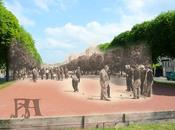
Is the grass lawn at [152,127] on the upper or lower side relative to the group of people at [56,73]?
lower

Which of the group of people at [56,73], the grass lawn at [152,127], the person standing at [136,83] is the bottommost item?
the grass lawn at [152,127]

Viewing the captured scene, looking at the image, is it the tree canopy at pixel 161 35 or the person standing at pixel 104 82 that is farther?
the tree canopy at pixel 161 35

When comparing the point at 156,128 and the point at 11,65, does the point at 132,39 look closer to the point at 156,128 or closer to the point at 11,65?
the point at 11,65

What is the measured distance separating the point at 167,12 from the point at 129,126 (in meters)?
50.6

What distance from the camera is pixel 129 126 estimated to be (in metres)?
18.1

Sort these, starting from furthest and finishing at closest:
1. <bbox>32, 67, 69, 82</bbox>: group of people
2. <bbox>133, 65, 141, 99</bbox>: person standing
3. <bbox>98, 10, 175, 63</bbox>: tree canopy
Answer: <bbox>32, 67, 69, 82</bbox>: group of people, <bbox>98, 10, 175, 63</bbox>: tree canopy, <bbox>133, 65, 141, 99</bbox>: person standing

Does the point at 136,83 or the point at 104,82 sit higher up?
the point at 104,82

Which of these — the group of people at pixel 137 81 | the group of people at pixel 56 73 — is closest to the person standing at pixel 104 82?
the group of people at pixel 137 81

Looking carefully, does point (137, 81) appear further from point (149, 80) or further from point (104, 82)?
point (104, 82)

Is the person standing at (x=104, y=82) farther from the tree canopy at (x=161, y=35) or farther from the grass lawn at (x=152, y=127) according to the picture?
the tree canopy at (x=161, y=35)

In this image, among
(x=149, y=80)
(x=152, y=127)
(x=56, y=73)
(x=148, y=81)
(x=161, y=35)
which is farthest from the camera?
(x=56, y=73)

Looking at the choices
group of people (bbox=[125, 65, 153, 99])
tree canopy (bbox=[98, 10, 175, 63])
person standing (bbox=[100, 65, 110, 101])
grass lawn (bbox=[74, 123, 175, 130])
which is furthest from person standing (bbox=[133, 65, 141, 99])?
tree canopy (bbox=[98, 10, 175, 63])

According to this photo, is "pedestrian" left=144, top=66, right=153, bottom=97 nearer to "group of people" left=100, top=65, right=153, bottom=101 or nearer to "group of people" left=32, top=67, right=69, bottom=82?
"group of people" left=100, top=65, right=153, bottom=101

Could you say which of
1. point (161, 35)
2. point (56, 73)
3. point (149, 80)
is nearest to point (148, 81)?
point (149, 80)
